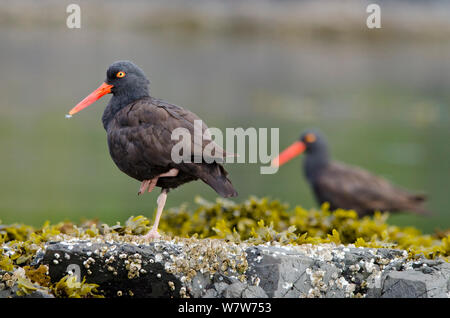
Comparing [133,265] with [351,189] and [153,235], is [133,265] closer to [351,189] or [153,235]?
[153,235]

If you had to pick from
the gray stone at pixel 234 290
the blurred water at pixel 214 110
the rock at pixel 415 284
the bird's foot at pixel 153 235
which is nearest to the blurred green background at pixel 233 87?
the blurred water at pixel 214 110

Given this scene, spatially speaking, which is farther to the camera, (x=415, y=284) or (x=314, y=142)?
(x=314, y=142)

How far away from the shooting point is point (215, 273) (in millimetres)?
4934

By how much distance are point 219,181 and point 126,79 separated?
4.36ft

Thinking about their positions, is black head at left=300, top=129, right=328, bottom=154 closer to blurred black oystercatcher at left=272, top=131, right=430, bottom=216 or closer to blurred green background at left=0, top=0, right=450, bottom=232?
blurred black oystercatcher at left=272, top=131, right=430, bottom=216

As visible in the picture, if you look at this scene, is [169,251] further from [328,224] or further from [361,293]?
[328,224]

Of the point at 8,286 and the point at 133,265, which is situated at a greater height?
the point at 133,265

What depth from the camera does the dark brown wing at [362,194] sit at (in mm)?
11531

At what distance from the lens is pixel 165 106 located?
5.70m

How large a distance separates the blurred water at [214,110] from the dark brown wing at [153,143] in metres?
6.90

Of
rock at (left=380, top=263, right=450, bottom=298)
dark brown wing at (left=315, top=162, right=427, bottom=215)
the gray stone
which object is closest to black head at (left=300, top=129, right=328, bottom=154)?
dark brown wing at (left=315, top=162, right=427, bottom=215)

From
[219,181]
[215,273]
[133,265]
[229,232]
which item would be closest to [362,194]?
[229,232]
